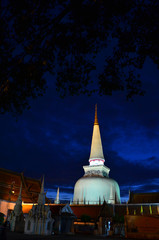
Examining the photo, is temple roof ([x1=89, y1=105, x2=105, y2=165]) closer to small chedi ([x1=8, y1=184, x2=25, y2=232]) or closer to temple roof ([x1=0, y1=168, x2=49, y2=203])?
Result: temple roof ([x1=0, y1=168, x2=49, y2=203])

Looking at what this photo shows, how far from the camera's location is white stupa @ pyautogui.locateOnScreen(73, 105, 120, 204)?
1460 inches

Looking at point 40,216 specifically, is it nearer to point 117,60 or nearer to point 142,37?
point 117,60

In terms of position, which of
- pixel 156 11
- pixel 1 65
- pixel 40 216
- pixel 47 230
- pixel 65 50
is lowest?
pixel 47 230

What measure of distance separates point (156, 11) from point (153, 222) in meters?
11.1

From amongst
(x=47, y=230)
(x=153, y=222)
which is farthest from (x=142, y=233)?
(x=47, y=230)

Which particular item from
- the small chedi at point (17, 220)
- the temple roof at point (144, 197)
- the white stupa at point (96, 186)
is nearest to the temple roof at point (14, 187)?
the small chedi at point (17, 220)

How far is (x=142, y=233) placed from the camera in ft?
36.7

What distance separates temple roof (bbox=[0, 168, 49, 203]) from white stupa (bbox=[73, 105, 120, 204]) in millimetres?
11353

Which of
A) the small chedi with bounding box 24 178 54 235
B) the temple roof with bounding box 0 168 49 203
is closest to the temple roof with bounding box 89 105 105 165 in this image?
the temple roof with bounding box 0 168 49 203

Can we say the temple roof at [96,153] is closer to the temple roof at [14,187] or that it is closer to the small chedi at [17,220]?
the temple roof at [14,187]

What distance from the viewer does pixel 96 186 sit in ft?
126

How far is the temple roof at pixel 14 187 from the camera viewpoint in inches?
968

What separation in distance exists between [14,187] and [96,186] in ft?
59.6

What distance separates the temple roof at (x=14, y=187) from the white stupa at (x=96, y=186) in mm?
11353
